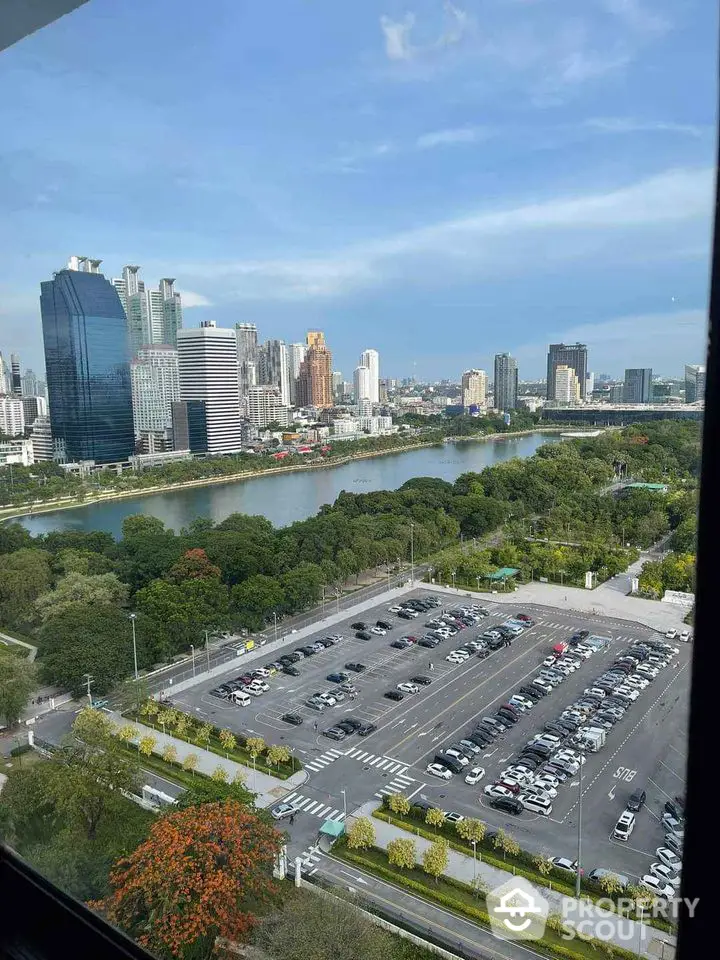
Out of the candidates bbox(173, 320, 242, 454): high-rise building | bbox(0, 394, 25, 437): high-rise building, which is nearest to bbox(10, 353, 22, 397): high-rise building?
bbox(0, 394, 25, 437): high-rise building

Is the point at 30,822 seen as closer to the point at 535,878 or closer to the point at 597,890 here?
the point at 535,878

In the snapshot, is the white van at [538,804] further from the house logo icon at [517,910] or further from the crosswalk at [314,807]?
the crosswalk at [314,807]

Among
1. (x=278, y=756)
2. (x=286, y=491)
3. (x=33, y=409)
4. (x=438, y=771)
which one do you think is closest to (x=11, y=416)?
(x=33, y=409)

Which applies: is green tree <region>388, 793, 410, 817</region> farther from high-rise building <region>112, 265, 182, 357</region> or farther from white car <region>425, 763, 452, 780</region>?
high-rise building <region>112, 265, 182, 357</region>

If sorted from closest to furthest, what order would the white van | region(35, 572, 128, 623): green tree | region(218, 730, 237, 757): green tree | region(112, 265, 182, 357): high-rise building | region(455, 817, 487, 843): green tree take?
region(455, 817, 487, 843): green tree → the white van → region(218, 730, 237, 757): green tree → region(35, 572, 128, 623): green tree → region(112, 265, 182, 357): high-rise building

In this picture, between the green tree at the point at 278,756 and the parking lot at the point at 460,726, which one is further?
the green tree at the point at 278,756

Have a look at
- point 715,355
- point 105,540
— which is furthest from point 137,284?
point 715,355

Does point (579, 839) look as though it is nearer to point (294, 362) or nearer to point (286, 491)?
point (286, 491)

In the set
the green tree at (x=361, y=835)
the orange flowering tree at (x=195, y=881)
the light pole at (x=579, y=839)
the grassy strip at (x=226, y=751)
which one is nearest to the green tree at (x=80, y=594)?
the grassy strip at (x=226, y=751)
